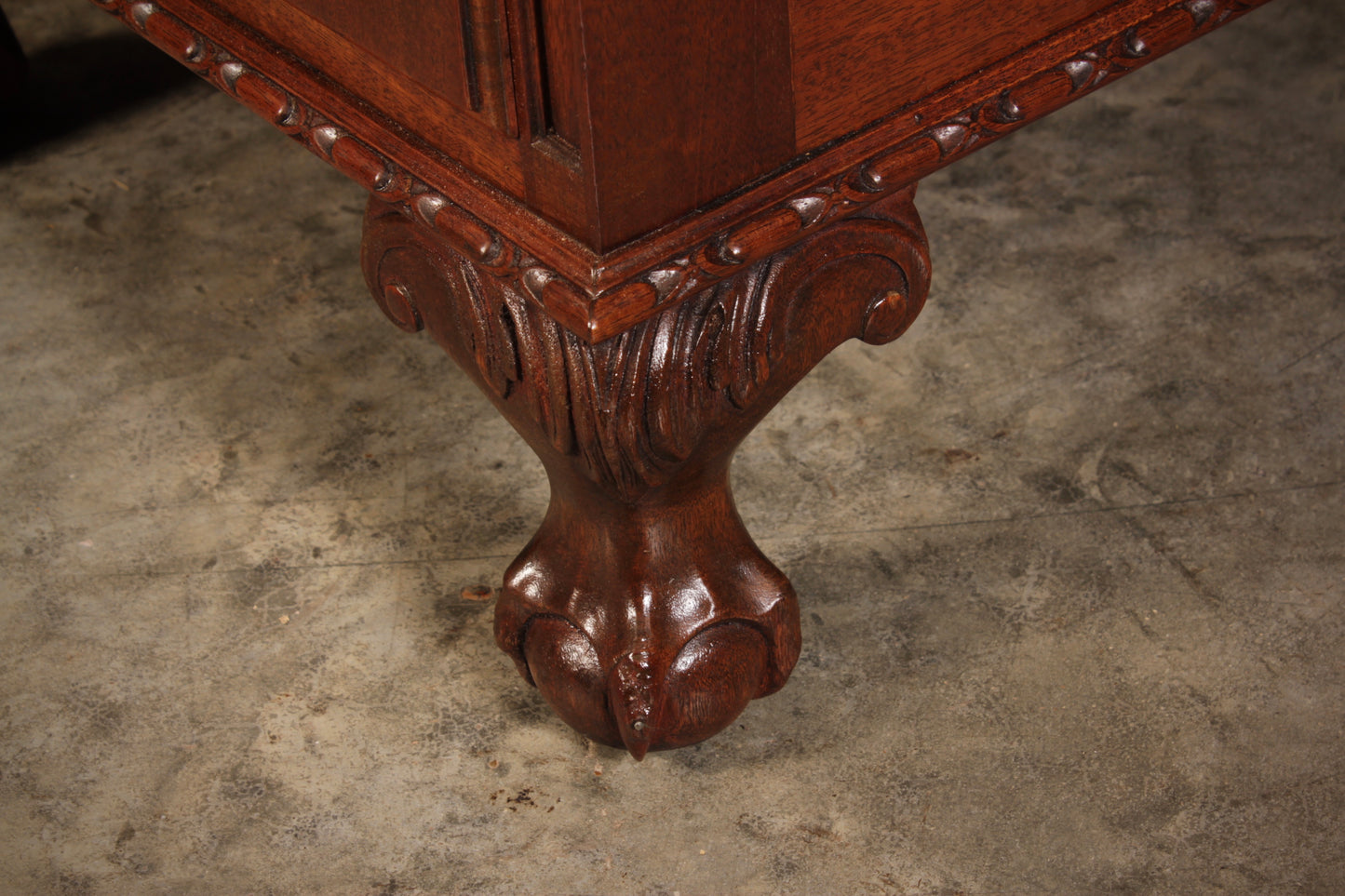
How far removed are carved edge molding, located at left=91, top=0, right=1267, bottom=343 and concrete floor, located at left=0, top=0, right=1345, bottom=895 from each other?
1.89 feet

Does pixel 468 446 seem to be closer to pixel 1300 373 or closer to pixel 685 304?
pixel 685 304

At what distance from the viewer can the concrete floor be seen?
50.9 inches

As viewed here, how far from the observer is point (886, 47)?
97 centimetres

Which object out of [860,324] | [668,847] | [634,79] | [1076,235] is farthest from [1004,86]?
[1076,235]

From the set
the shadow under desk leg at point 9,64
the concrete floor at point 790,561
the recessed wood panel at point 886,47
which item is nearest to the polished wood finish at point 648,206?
the recessed wood panel at point 886,47

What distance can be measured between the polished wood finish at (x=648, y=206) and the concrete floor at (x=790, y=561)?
0.15 meters

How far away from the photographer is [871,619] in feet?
4.91

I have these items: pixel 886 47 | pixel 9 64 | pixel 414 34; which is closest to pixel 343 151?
pixel 414 34

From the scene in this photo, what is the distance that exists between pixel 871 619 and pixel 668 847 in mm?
349

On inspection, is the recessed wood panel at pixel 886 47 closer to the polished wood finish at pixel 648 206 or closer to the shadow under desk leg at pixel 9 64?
the polished wood finish at pixel 648 206

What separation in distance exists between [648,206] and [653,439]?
0.22m

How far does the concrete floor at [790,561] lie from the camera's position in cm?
129

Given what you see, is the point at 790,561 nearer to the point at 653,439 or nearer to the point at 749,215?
the point at 653,439

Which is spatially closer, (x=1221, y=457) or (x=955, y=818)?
(x=955, y=818)
